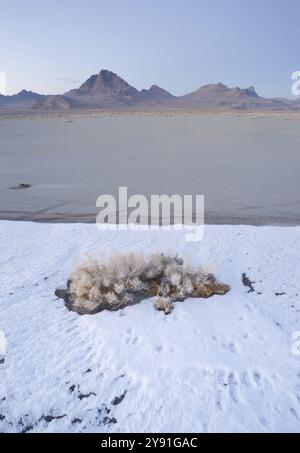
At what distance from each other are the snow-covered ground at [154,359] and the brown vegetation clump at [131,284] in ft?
0.51

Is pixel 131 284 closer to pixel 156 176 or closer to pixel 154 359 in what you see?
pixel 154 359

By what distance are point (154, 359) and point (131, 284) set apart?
1.28 metres

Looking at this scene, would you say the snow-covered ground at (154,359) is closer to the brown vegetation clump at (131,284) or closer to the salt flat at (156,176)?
the brown vegetation clump at (131,284)

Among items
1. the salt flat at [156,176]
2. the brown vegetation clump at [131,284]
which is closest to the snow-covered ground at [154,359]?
the brown vegetation clump at [131,284]

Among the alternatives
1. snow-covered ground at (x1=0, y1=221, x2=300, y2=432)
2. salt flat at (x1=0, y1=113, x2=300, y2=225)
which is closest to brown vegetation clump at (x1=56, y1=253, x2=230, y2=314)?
snow-covered ground at (x1=0, y1=221, x2=300, y2=432)

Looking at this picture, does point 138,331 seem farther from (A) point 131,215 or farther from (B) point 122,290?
(A) point 131,215

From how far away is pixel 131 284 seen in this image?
5340 millimetres

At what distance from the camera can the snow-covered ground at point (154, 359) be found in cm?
364

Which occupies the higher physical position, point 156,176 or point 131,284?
point 156,176

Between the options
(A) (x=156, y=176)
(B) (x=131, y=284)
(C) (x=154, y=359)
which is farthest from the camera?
(A) (x=156, y=176)

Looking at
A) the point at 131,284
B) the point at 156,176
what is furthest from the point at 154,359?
the point at 156,176

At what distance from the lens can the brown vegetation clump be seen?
16.9 feet

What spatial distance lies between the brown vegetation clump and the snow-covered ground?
0.51 ft
